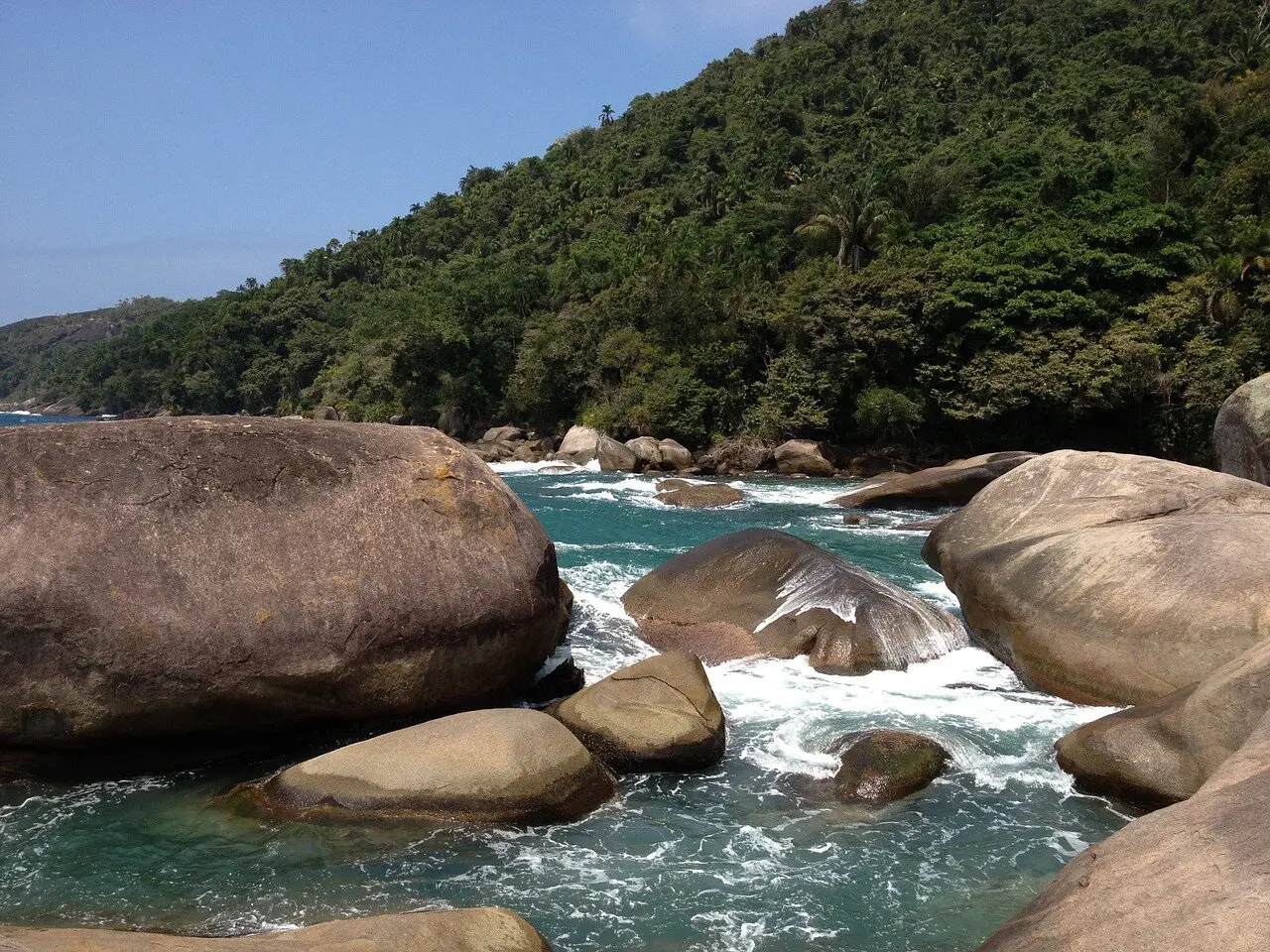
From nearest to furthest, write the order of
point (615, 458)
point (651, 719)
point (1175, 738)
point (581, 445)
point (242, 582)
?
point (1175, 738), point (242, 582), point (651, 719), point (615, 458), point (581, 445)

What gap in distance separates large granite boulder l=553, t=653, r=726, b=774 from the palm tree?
130ft

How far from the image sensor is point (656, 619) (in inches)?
560

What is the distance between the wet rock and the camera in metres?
28.4

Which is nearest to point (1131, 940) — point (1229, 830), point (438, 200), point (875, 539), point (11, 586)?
point (1229, 830)

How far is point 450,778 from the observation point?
8.41m

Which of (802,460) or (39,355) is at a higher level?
(39,355)

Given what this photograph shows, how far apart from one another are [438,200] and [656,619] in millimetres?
98340

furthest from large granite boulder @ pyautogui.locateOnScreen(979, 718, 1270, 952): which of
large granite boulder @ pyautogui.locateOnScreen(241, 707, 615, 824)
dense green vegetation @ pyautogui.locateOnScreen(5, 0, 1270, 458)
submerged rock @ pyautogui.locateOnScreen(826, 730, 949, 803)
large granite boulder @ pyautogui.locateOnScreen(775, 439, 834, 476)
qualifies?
large granite boulder @ pyautogui.locateOnScreen(775, 439, 834, 476)

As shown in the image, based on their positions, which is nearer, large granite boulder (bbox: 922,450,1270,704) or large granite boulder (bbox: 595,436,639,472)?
large granite boulder (bbox: 922,450,1270,704)

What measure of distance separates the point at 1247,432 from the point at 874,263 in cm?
2462

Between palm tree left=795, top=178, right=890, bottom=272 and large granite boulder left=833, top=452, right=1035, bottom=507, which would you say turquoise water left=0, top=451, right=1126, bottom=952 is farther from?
palm tree left=795, top=178, right=890, bottom=272

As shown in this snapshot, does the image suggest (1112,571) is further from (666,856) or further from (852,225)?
(852,225)

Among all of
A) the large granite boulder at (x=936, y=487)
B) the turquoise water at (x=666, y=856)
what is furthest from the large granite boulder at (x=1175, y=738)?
the large granite boulder at (x=936, y=487)

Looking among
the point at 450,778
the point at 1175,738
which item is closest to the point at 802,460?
the point at 1175,738
